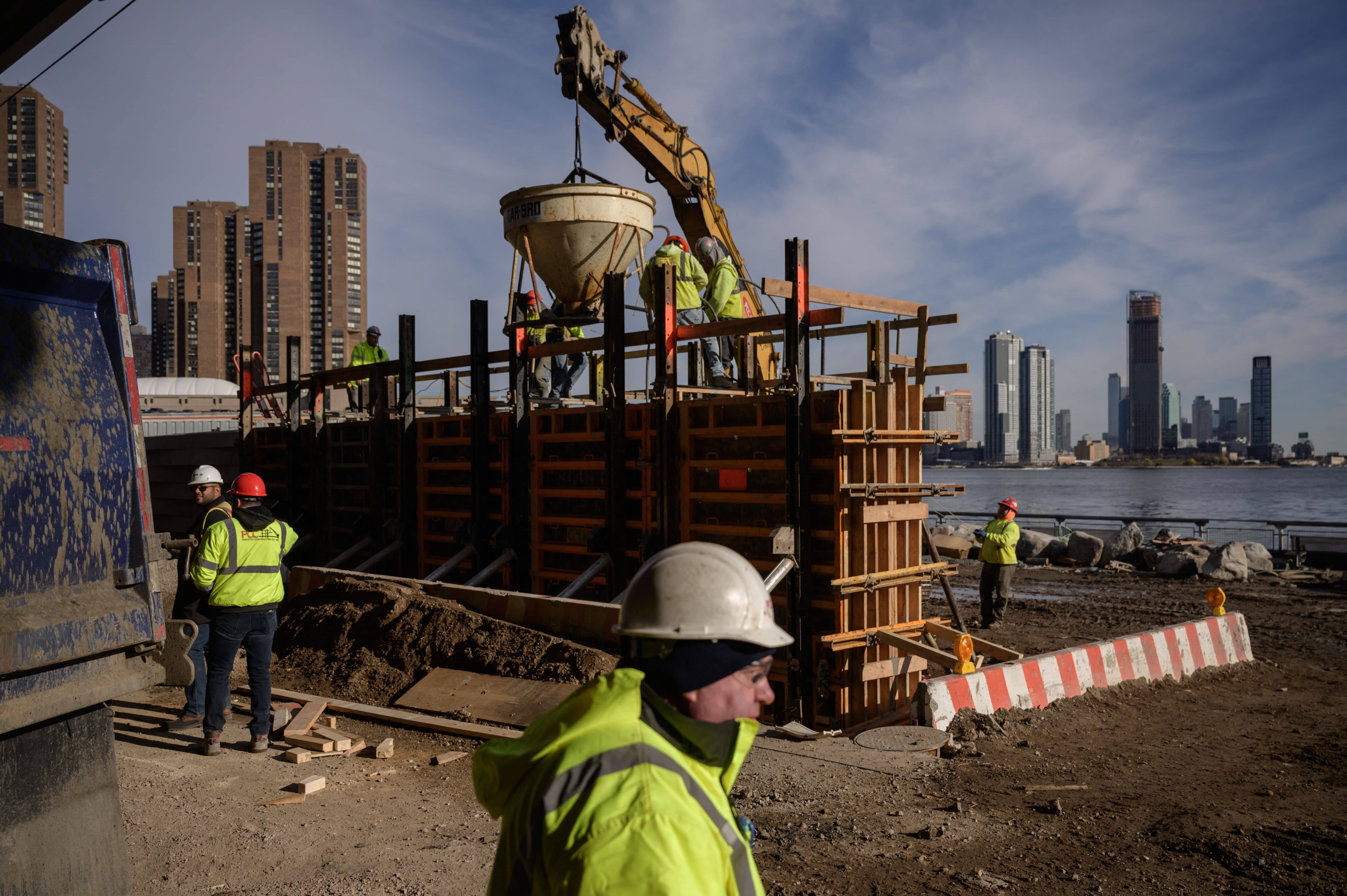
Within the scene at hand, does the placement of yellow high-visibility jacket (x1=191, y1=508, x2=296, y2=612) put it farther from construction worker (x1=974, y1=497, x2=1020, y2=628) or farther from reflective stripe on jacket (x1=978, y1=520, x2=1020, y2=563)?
reflective stripe on jacket (x1=978, y1=520, x2=1020, y2=563)

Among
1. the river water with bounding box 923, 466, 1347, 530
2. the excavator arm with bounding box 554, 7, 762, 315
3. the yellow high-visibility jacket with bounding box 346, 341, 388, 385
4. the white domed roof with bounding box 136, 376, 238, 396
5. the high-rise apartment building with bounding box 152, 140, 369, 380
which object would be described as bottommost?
the river water with bounding box 923, 466, 1347, 530

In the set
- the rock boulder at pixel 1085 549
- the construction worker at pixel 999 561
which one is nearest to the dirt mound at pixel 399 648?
the construction worker at pixel 999 561

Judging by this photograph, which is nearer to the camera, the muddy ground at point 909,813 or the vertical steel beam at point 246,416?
the muddy ground at point 909,813

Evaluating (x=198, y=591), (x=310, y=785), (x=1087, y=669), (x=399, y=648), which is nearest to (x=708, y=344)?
(x=399, y=648)

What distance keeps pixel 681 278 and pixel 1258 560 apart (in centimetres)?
1678

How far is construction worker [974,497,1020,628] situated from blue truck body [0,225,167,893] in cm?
1130

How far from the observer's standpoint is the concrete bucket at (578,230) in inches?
432

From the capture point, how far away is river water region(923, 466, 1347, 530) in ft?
205

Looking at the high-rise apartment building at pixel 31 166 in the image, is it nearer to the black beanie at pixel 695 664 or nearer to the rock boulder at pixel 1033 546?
the rock boulder at pixel 1033 546

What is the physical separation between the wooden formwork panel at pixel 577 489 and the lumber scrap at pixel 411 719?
111 inches

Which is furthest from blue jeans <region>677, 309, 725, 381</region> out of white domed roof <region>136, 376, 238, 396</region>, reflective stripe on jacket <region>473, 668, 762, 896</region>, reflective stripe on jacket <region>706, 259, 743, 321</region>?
white domed roof <region>136, 376, 238, 396</region>

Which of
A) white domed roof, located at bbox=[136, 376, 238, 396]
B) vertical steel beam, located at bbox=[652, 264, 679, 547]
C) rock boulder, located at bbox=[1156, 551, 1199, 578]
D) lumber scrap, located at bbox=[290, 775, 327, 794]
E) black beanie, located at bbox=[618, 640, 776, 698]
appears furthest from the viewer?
white domed roof, located at bbox=[136, 376, 238, 396]

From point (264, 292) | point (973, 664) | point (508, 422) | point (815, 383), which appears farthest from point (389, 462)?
point (264, 292)

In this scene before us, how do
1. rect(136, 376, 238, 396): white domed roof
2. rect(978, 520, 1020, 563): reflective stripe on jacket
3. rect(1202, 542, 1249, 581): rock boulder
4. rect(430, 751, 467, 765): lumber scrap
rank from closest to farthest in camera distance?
rect(430, 751, 467, 765): lumber scrap < rect(978, 520, 1020, 563): reflective stripe on jacket < rect(1202, 542, 1249, 581): rock boulder < rect(136, 376, 238, 396): white domed roof
